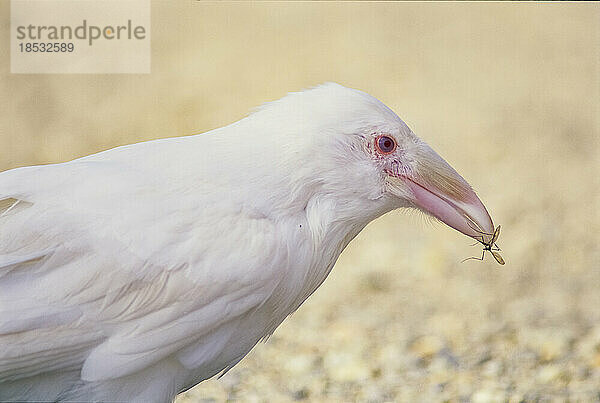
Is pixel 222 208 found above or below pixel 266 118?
below

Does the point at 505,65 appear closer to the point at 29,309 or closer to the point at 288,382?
the point at 288,382

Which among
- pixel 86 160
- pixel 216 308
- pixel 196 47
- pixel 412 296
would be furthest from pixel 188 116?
pixel 216 308

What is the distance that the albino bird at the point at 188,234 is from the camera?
1.80m

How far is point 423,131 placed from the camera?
4789 millimetres

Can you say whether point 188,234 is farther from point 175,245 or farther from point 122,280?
point 122,280

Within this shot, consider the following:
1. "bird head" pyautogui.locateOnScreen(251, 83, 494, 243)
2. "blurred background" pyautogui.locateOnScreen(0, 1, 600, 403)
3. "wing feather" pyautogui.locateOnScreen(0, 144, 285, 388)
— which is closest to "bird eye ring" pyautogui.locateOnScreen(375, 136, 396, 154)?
"bird head" pyautogui.locateOnScreen(251, 83, 494, 243)

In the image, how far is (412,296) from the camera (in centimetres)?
397

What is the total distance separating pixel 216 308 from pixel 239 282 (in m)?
0.08

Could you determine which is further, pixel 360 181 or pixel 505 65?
pixel 505 65

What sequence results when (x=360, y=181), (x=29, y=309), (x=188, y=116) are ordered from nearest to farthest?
1. (x=29, y=309)
2. (x=360, y=181)
3. (x=188, y=116)

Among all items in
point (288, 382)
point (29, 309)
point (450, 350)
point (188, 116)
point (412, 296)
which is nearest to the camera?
point (29, 309)

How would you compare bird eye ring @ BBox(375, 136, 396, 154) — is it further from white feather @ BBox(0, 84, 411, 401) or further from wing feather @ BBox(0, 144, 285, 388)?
wing feather @ BBox(0, 144, 285, 388)
